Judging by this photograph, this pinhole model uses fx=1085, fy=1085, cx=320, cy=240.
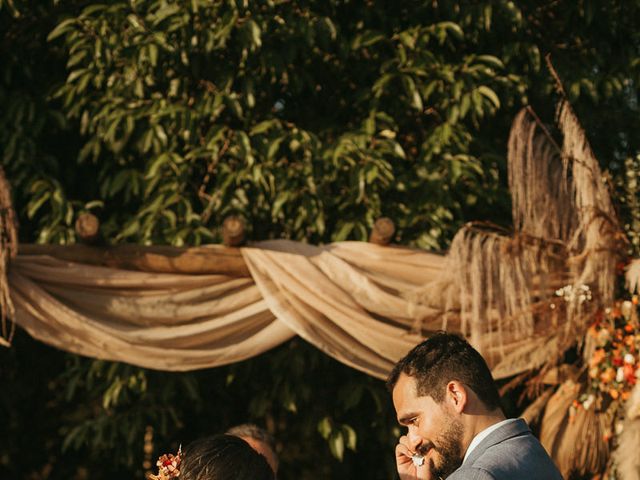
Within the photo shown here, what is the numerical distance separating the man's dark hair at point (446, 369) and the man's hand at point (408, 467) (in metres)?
0.18

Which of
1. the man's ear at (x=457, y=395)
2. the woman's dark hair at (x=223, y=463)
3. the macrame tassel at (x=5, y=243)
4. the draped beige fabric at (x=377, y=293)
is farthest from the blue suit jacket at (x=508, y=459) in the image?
the macrame tassel at (x=5, y=243)

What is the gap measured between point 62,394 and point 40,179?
A: 1507 millimetres

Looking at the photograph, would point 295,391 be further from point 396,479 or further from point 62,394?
point 62,394

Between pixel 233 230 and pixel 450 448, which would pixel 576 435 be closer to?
pixel 233 230

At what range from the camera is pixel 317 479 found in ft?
25.1

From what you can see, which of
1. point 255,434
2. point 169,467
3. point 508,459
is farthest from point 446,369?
point 255,434

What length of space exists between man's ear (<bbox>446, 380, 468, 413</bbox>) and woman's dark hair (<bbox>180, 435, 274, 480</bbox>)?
1.68ft

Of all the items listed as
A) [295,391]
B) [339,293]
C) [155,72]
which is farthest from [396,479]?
[155,72]

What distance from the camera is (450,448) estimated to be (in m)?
2.83

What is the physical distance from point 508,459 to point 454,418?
217 mm

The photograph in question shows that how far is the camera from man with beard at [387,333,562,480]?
2.72 m

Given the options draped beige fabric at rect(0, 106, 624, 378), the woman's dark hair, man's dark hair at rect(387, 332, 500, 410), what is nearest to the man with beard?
man's dark hair at rect(387, 332, 500, 410)

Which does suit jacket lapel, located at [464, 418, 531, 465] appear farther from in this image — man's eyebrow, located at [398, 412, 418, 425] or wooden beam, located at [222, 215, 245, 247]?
wooden beam, located at [222, 215, 245, 247]

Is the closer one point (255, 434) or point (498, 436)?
point (498, 436)
